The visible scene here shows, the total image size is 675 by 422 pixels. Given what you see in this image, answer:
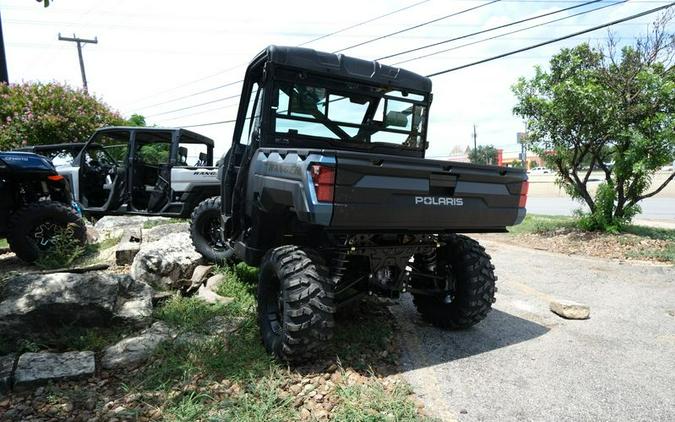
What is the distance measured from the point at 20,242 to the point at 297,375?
4.76 m

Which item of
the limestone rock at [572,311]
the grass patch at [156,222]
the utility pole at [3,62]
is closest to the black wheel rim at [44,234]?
the grass patch at [156,222]

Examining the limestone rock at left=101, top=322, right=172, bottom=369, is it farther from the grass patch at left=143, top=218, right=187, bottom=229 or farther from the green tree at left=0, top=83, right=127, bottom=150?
the green tree at left=0, top=83, right=127, bottom=150

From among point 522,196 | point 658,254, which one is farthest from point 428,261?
point 658,254

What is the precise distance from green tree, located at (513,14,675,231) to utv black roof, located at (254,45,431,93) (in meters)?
6.43

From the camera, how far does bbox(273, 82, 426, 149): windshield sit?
4078mm

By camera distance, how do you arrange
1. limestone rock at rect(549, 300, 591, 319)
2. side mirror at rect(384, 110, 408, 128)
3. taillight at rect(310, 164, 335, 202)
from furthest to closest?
limestone rock at rect(549, 300, 591, 319), side mirror at rect(384, 110, 408, 128), taillight at rect(310, 164, 335, 202)

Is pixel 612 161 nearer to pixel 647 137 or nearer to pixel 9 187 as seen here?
pixel 647 137

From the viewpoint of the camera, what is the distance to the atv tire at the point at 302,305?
3217mm

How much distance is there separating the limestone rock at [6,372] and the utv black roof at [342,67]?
2.94 metres

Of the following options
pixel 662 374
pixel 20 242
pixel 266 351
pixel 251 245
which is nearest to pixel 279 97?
pixel 251 245

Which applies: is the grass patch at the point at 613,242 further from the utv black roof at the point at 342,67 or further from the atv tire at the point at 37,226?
the atv tire at the point at 37,226

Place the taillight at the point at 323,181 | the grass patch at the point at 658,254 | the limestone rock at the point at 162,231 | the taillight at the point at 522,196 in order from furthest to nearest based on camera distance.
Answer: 1. the grass patch at the point at 658,254
2. the limestone rock at the point at 162,231
3. the taillight at the point at 522,196
4. the taillight at the point at 323,181

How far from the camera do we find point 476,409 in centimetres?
298

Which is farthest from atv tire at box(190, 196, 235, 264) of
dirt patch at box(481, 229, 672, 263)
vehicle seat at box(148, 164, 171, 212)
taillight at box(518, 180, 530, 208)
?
dirt patch at box(481, 229, 672, 263)
